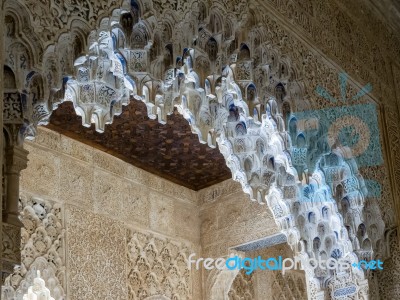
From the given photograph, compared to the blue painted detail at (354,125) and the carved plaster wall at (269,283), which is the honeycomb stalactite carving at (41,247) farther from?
the blue painted detail at (354,125)

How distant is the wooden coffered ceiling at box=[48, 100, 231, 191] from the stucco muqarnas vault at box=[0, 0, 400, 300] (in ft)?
0.06

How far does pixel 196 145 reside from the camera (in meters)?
7.06

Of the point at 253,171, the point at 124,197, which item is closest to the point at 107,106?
the point at 253,171

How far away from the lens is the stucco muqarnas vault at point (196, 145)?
3.09 metres

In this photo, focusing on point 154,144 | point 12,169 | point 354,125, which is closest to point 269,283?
point 154,144

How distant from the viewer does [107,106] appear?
412 centimetres

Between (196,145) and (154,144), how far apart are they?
0.39m

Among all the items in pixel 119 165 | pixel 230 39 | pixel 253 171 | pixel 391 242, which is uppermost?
pixel 119 165

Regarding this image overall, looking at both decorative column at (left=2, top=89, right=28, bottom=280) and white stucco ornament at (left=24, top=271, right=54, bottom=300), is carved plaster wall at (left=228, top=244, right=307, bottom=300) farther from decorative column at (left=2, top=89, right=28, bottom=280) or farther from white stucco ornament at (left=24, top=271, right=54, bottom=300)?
decorative column at (left=2, top=89, right=28, bottom=280)

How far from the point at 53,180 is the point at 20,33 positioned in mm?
3653

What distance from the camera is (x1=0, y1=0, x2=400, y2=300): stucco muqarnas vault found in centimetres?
309

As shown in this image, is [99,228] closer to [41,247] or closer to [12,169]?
[41,247]

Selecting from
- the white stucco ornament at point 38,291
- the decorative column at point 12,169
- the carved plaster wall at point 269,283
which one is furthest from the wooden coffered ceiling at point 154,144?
the decorative column at point 12,169

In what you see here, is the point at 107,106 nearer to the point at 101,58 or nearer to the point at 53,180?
the point at 101,58
